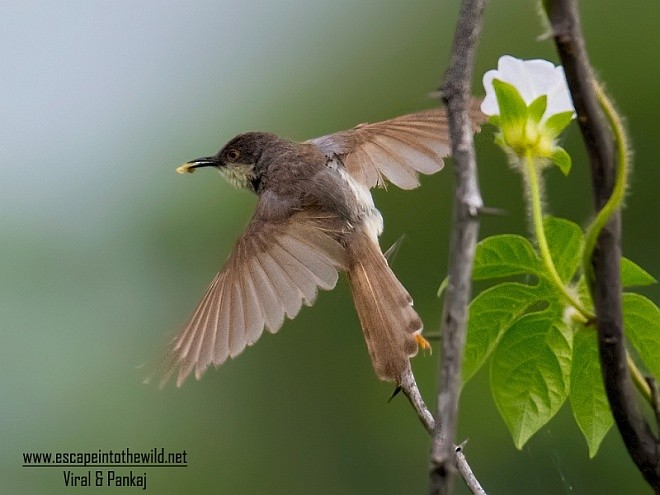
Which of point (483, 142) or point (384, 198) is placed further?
point (384, 198)

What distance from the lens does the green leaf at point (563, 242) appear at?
3.92ft

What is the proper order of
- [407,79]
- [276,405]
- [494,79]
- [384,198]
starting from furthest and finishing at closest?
[407,79] → [276,405] → [384,198] → [494,79]

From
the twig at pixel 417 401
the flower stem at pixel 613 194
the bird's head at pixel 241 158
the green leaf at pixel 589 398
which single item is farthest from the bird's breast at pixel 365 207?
the flower stem at pixel 613 194

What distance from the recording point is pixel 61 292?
23.8ft

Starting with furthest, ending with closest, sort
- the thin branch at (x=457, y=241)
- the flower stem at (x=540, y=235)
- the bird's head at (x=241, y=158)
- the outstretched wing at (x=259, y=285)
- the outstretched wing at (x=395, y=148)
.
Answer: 1. the bird's head at (x=241, y=158)
2. the outstretched wing at (x=395, y=148)
3. the outstretched wing at (x=259, y=285)
4. the flower stem at (x=540, y=235)
5. the thin branch at (x=457, y=241)

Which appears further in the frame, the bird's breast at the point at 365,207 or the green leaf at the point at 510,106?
the bird's breast at the point at 365,207

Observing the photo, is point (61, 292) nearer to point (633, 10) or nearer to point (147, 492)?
point (147, 492)

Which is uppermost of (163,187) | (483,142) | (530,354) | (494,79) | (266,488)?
(494,79)

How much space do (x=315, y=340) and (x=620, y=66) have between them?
2508 millimetres

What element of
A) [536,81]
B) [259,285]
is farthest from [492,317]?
[259,285]

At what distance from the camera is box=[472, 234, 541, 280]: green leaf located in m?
1.17

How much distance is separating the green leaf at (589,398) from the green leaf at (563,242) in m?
0.12

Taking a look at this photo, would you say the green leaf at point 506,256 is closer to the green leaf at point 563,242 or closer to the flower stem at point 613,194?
the green leaf at point 563,242

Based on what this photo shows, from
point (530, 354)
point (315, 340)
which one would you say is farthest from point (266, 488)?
point (530, 354)
